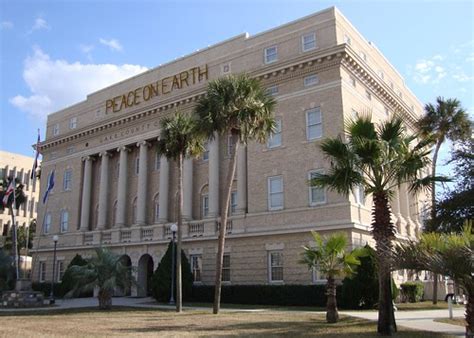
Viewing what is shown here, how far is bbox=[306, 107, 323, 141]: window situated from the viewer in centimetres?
3347

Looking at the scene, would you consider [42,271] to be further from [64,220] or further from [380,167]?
[380,167]

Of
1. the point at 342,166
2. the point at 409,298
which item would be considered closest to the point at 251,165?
the point at 409,298

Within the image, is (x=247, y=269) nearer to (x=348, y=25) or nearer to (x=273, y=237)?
(x=273, y=237)

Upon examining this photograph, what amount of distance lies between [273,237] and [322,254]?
41.8 feet

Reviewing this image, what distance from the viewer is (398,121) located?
18.8 metres

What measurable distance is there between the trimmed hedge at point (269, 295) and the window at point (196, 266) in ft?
5.23

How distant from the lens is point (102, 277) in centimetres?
2877

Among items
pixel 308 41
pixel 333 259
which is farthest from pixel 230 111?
pixel 308 41

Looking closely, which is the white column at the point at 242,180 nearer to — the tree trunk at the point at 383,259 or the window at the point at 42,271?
the tree trunk at the point at 383,259

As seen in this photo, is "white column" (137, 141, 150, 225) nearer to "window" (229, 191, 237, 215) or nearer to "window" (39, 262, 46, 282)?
"window" (229, 191, 237, 215)

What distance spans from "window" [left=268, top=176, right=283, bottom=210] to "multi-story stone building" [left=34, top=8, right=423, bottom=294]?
72mm

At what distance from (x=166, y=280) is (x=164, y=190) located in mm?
9711

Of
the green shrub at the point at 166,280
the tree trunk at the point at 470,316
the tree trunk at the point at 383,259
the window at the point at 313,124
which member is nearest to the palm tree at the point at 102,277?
the green shrub at the point at 166,280

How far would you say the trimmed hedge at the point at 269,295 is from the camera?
98.0 feet
